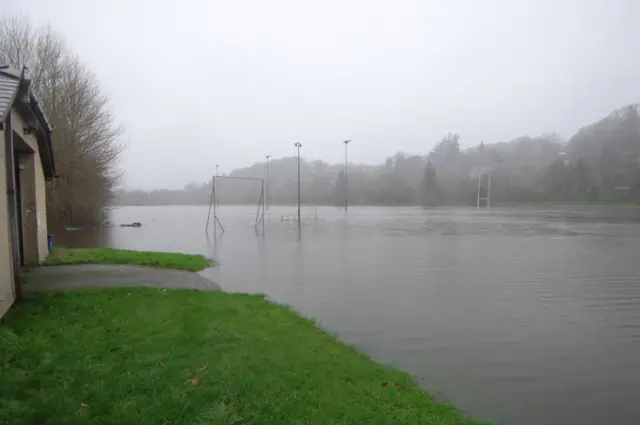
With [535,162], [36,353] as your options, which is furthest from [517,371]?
[535,162]

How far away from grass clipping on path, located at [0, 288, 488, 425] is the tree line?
198ft

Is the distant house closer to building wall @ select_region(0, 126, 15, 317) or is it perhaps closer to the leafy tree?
building wall @ select_region(0, 126, 15, 317)

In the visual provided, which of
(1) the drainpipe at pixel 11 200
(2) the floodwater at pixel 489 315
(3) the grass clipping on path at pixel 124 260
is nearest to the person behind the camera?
(2) the floodwater at pixel 489 315

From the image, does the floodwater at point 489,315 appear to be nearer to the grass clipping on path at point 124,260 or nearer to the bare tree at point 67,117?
the grass clipping on path at point 124,260

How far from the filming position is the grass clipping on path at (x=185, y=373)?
396 cm

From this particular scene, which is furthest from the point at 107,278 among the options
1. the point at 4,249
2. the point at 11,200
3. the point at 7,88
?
→ the point at 7,88

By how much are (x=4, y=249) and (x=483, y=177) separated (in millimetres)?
124981

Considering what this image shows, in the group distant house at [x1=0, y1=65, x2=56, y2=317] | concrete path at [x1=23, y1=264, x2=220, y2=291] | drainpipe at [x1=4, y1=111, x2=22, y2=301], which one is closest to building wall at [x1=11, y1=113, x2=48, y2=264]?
distant house at [x1=0, y1=65, x2=56, y2=317]

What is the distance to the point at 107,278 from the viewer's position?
10.0 metres

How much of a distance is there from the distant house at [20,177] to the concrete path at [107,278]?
0.74 meters

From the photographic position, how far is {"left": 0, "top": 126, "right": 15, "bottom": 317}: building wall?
6.72m

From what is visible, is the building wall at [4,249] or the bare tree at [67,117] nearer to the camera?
the building wall at [4,249]

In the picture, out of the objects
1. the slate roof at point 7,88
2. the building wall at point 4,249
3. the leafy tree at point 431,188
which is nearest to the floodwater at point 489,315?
the building wall at point 4,249

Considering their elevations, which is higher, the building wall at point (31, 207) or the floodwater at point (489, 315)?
the building wall at point (31, 207)
